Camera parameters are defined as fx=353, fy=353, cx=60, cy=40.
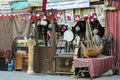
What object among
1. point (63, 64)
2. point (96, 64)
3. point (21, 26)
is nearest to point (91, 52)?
point (96, 64)

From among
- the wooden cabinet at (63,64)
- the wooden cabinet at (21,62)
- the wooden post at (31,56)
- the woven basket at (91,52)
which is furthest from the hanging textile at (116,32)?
the wooden cabinet at (21,62)

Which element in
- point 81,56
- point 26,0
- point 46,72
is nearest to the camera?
point 81,56

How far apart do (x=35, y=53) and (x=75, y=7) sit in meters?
2.65

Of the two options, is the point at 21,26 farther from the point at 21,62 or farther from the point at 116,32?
the point at 116,32

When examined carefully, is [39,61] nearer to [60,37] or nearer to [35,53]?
[35,53]

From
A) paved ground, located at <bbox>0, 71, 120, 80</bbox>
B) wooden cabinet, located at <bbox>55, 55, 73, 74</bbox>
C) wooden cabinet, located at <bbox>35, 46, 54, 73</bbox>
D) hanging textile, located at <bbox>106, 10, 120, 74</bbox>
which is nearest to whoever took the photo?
paved ground, located at <bbox>0, 71, 120, 80</bbox>

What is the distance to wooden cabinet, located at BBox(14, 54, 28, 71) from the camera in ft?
53.4

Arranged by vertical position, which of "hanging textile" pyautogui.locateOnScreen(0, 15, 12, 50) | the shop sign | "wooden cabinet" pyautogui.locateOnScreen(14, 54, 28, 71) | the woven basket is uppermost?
the shop sign

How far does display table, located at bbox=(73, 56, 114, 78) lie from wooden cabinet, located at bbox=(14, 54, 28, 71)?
128 inches

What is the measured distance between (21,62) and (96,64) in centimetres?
442

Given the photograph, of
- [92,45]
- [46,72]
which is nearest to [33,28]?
[46,72]

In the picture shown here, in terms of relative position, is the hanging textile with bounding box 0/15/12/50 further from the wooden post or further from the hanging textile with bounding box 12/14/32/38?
the wooden post

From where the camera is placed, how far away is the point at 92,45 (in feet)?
47.2

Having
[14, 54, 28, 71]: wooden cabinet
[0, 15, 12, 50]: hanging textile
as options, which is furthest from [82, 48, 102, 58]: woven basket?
[0, 15, 12, 50]: hanging textile
